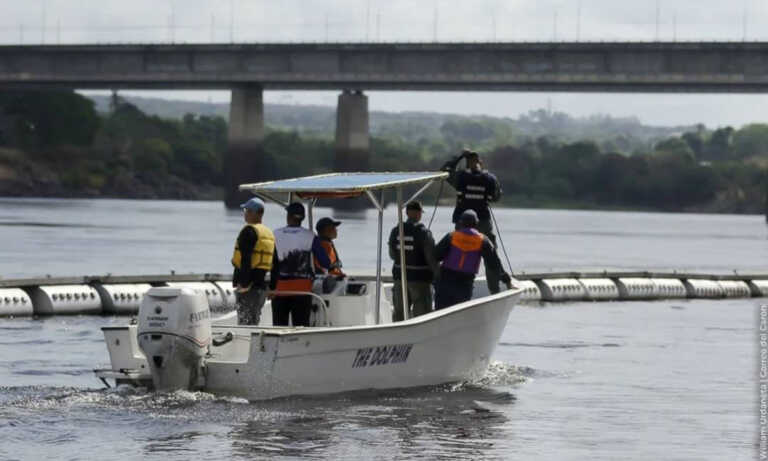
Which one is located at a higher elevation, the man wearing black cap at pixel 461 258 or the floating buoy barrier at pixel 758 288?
the man wearing black cap at pixel 461 258

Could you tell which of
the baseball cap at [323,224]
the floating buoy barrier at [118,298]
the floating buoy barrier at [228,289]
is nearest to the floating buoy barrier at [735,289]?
the floating buoy barrier at [228,289]

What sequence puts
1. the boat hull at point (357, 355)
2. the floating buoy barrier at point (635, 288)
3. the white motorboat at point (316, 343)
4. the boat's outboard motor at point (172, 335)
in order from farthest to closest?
the floating buoy barrier at point (635, 288) < the boat hull at point (357, 355) < the white motorboat at point (316, 343) < the boat's outboard motor at point (172, 335)

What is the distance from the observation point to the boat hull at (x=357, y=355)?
20.1 metres

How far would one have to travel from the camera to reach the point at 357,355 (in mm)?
21141

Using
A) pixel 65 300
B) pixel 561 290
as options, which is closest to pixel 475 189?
pixel 65 300

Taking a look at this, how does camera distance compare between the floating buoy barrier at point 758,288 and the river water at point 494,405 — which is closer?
the river water at point 494,405

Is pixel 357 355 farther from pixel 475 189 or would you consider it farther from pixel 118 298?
pixel 118 298

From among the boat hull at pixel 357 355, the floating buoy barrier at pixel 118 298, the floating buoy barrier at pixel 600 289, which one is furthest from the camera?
the floating buoy barrier at pixel 600 289

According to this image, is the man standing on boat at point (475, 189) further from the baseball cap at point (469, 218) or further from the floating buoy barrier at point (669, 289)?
the floating buoy barrier at point (669, 289)

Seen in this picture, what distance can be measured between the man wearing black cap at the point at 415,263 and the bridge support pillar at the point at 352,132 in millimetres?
95701

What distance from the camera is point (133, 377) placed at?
67.1 feet

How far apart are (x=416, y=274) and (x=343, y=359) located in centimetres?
279

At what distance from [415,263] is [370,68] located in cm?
8320

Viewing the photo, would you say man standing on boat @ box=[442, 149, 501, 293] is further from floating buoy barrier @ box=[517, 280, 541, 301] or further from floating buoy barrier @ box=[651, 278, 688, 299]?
floating buoy barrier @ box=[651, 278, 688, 299]
